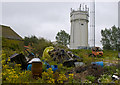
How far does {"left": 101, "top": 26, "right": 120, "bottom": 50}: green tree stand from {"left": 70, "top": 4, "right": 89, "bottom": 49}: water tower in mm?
5685

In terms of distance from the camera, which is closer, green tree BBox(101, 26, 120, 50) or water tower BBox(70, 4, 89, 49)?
water tower BBox(70, 4, 89, 49)

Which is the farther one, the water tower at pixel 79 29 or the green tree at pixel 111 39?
the green tree at pixel 111 39

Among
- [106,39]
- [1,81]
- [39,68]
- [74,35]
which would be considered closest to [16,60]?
[39,68]

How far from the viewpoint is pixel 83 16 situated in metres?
24.1

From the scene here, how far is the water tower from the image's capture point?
23578mm

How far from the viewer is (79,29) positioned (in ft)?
77.9

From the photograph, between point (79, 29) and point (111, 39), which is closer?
point (79, 29)

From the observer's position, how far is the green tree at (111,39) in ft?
87.8

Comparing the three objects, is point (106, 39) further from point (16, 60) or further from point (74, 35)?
point (16, 60)

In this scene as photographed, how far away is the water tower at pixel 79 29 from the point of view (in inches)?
928

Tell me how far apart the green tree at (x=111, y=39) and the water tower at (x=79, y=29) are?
5685 millimetres

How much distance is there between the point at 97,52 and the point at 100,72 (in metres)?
8.92

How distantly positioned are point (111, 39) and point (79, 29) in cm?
803

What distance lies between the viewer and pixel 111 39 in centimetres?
2702
